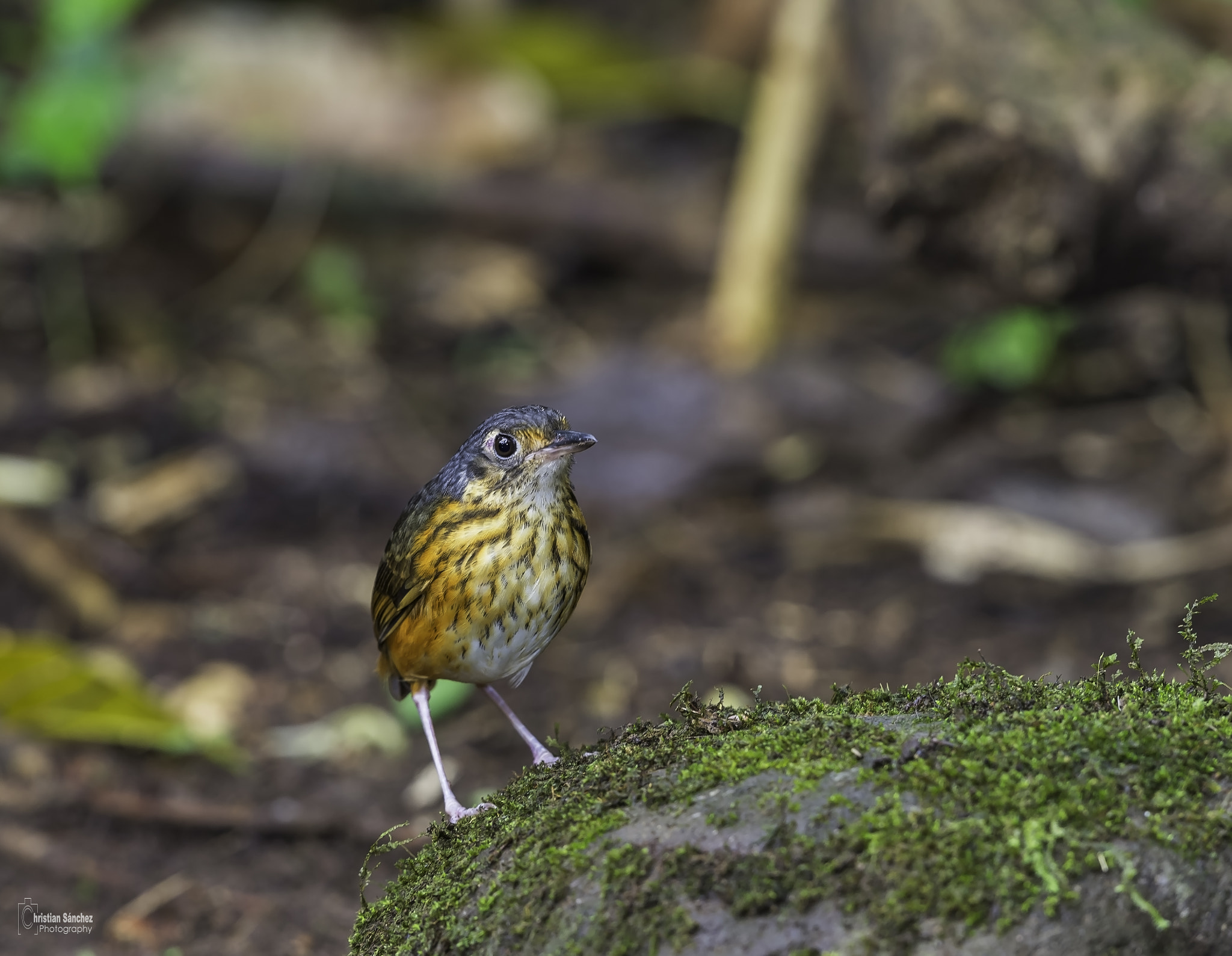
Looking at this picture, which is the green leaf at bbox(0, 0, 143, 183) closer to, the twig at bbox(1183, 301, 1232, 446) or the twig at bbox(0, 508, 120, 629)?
the twig at bbox(0, 508, 120, 629)

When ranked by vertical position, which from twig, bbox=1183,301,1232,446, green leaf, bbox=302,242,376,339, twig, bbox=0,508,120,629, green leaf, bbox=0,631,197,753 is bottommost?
green leaf, bbox=0,631,197,753

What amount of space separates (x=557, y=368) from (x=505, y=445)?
6424mm

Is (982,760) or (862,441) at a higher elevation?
(862,441)

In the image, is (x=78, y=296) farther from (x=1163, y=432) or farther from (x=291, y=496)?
(x=1163, y=432)

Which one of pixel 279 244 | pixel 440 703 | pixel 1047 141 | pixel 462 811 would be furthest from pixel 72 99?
pixel 462 811

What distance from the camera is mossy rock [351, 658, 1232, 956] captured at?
210 cm

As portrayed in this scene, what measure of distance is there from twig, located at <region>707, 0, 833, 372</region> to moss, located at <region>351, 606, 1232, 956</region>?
6.46m

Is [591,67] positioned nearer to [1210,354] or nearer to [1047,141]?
[1210,354]

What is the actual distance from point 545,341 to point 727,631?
4451 millimetres

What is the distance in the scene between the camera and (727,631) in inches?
281

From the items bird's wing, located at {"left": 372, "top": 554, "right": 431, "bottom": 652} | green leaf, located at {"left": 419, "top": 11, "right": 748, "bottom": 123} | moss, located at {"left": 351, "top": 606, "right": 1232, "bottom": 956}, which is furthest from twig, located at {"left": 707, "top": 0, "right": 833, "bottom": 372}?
moss, located at {"left": 351, "top": 606, "right": 1232, "bottom": 956}

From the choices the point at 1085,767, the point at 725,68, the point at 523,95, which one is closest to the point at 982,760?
the point at 1085,767

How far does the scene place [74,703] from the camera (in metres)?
5.62

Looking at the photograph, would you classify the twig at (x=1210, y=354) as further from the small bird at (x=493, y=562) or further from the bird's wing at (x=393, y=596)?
the bird's wing at (x=393, y=596)
